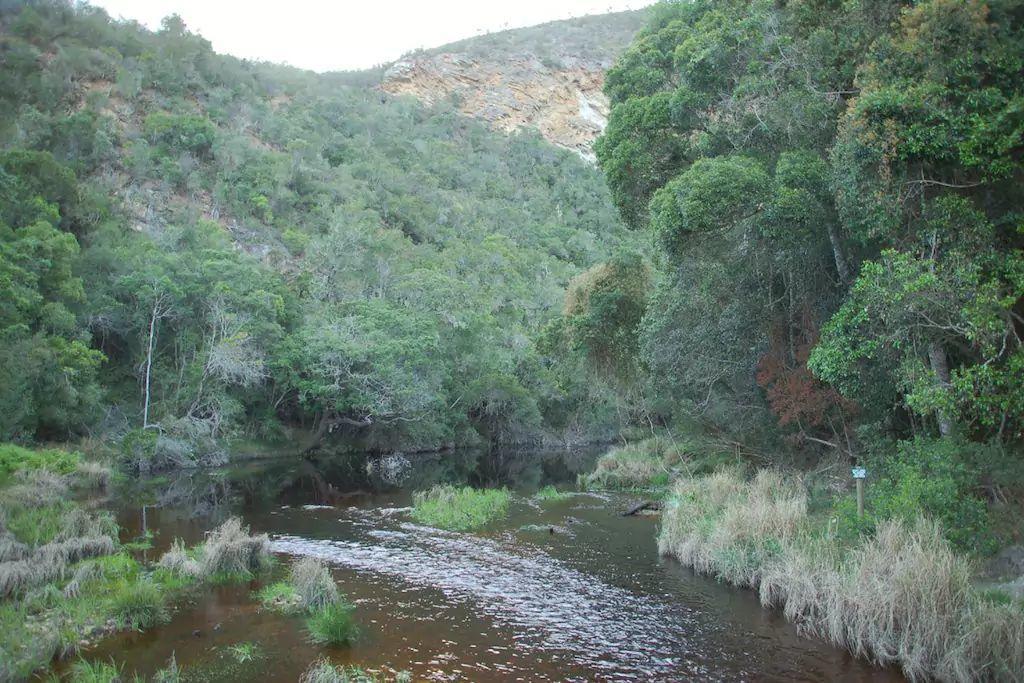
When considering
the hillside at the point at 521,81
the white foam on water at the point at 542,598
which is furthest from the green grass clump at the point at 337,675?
the hillside at the point at 521,81

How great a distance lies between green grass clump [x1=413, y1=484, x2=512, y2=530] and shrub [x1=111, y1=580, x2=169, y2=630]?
28.7ft

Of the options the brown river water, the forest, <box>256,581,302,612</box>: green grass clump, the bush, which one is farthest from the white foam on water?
the bush

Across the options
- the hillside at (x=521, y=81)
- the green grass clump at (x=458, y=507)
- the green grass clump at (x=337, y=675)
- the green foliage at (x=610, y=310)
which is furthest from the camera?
the hillside at (x=521, y=81)

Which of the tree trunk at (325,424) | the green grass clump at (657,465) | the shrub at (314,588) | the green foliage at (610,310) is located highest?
the green foliage at (610,310)

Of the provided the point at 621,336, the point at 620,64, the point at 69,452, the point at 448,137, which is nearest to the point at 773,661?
the point at 621,336

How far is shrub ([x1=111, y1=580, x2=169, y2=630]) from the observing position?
1060 cm

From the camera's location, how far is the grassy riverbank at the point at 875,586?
8312mm

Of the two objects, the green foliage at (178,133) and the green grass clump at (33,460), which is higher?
the green foliage at (178,133)

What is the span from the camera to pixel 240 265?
3866 centimetres

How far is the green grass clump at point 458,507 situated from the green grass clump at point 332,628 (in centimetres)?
836

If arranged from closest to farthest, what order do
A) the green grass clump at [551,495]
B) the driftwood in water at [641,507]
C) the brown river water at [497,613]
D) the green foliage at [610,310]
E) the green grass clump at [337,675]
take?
1. the green grass clump at [337,675]
2. the brown river water at [497,613]
3. the driftwood in water at [641,507]
4. the green grass clump at [551,495]
5. the green foliage at [610,310]

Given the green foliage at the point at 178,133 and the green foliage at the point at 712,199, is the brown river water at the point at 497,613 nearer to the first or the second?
the green foliage at the point at 712,199

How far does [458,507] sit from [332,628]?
10.7m

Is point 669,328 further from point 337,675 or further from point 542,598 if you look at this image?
point 337,675
